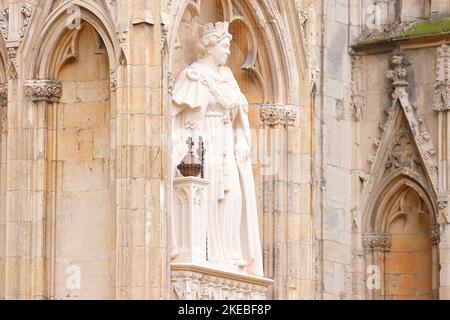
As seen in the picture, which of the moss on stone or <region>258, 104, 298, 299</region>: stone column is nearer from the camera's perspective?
<region>258, 104, 298, 299</region>: stone column

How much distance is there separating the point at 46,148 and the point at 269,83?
2959 mm

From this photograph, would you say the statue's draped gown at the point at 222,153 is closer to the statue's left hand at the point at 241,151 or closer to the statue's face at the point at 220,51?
→ the statue's left hand at the point at 241,151

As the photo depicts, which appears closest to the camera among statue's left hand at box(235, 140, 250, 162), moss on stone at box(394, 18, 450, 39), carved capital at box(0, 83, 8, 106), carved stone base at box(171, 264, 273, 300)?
carved stone base at box(171, 264, 273, 300)

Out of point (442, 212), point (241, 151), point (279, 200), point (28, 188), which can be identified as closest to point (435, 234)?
point (442, 212)

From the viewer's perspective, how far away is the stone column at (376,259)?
4062 cm

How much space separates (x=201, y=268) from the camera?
122ft

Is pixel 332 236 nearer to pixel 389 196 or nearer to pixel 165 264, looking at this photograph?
pixel 389 196

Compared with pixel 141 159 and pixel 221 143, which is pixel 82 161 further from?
pixel 221 143

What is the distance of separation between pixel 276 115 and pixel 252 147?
445 millimetres

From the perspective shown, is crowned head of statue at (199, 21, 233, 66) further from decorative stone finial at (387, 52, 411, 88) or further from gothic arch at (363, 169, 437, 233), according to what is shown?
gothic arch at (363, 169, 437, 233)

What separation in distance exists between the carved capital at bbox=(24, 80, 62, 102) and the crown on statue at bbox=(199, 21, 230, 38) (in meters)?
1.77

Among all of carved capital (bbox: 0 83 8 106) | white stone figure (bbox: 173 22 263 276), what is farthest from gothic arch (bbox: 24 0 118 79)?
white stone figure (bbox: 173 22 263 276)

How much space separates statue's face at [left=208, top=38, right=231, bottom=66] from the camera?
3800cm

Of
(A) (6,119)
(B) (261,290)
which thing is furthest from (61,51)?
(B) (261,290)
